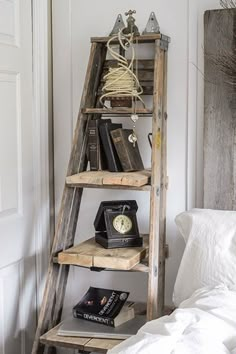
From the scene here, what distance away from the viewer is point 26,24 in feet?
8.42

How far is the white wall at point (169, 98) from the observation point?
2.47 meters

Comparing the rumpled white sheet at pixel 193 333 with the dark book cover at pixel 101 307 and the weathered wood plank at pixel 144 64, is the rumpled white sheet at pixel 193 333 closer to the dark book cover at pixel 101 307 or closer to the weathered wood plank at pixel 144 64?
the dark book cover at pixel 101 307

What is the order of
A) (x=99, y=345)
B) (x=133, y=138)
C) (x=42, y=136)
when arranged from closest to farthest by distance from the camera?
(x=99, y=345) < (x=133, y=138) < (x=42, y=136)

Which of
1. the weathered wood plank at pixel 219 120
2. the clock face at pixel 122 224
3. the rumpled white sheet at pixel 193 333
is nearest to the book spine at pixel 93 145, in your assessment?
the clock face at pixel 122 224

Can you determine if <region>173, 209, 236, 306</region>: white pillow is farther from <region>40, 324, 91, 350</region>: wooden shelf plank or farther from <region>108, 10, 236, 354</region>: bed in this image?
<region>40, 324, 91, 350</region>: wooden shelf plank

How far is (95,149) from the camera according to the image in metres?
2.38

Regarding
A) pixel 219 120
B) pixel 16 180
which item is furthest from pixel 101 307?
pixel 219 120

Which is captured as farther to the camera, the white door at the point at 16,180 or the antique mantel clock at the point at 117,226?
the white door at the point at 16,180

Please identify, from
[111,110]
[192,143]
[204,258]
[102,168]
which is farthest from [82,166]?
[204,258]

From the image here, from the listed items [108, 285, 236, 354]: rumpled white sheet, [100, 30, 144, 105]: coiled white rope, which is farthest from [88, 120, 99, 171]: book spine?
[108, 285, 236, 354]: rumpled white sheet

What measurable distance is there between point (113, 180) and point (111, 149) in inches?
7.2

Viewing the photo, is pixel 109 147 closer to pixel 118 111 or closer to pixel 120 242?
pixel 118 111

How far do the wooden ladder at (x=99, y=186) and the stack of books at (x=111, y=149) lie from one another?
5 centimetres

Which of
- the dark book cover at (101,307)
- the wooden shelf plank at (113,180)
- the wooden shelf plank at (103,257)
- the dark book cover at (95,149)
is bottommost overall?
the dark book cover at (101,307)
